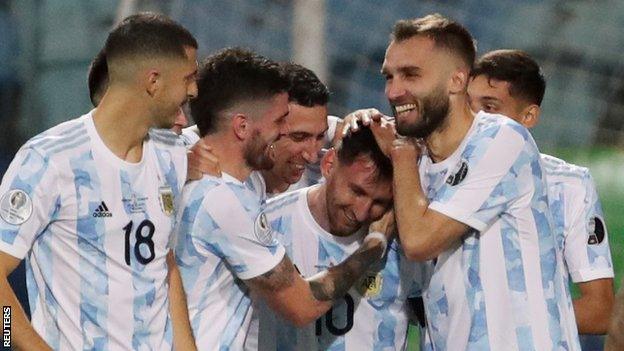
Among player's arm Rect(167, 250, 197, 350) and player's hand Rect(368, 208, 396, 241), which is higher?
player's hand Rect(368, 208, 396, 241)

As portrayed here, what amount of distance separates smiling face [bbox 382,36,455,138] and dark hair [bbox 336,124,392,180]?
0.18 meters

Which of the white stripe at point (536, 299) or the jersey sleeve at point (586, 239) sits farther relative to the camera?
the jersey sleeve at point (586, 239)

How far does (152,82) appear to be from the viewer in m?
3.75

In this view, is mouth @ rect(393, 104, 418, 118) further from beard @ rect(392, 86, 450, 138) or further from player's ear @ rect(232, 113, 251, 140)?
player's ear @ rect(232, 113, 251, 140)

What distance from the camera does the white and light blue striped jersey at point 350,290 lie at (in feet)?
14.1

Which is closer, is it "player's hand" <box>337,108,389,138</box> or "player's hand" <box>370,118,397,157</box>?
"player's hand" <box>370,118,397,157</box>

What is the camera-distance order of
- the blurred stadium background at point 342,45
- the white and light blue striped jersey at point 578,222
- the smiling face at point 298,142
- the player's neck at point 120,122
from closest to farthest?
1. the player's neck at point 120,122
2. the white and light blue striped jersey at point 578,222
3. the smiling face at point 298,142
4. the blurred stadium background at point 342,45

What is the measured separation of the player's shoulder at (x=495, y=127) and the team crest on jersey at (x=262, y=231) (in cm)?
68

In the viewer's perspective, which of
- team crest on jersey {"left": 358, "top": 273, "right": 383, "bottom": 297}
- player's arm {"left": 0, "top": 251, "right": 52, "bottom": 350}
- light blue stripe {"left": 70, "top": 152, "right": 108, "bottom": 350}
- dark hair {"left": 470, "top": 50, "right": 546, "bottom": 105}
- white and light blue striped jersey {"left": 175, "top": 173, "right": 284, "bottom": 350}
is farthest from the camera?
dark hair {"left": 470, "top": 50, "right": 546, "bottom": 105}

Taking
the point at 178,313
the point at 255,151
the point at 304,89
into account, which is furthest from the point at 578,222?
the point at 178,313

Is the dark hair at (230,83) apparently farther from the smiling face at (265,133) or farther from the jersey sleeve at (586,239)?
the jersey sleeve at (586,239)

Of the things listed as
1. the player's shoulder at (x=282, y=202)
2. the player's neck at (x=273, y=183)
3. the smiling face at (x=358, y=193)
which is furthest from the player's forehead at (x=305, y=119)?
the smiling face at (x=358, y=193)

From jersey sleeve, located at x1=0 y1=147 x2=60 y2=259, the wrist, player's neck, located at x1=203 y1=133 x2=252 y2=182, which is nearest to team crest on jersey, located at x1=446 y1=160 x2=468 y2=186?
the wrist

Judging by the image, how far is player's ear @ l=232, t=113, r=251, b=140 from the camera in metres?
4.05
